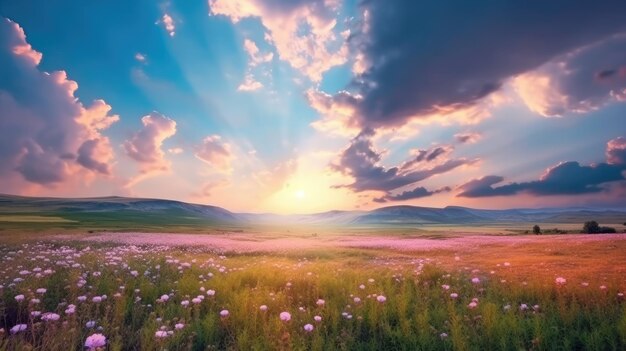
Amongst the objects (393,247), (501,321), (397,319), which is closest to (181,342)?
(397,319)

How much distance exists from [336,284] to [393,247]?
74.9 ft

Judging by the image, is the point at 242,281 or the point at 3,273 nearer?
the point at 3,273

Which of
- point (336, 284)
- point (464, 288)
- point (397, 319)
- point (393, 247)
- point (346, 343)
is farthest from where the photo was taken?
point (393, 247)

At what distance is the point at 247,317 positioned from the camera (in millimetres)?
6672

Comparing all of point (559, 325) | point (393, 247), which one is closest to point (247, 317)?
point (559, 325)

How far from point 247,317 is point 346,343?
2080mm

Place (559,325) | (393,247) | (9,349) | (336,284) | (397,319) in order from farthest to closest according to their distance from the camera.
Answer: (393,247) < (336,284) < (397,319) < (559,325) < (9,349)

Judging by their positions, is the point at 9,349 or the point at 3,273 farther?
the point at 3,273

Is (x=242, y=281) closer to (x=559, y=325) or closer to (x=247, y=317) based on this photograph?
(x=247, y=317)

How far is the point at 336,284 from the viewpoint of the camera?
936 cm

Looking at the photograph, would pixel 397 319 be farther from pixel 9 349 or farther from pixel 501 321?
pixel 9 349

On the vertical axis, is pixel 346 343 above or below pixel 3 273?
below

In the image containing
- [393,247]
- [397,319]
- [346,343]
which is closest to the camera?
[346,343]

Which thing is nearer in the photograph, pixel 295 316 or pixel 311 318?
pixel 295 316
